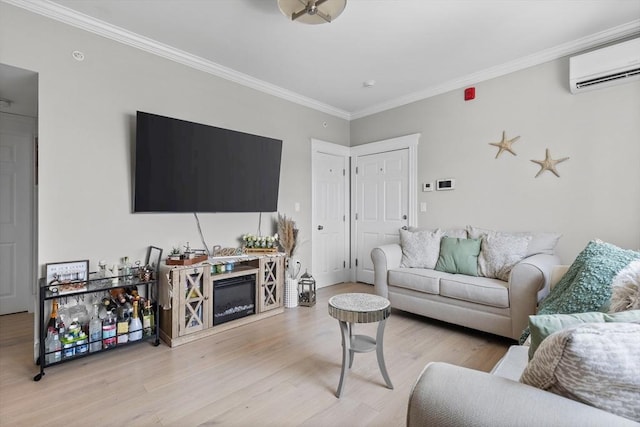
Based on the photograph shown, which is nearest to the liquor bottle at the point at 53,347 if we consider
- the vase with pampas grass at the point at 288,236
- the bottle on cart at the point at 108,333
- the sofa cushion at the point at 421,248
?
the bottle on cart at the point at 108,333

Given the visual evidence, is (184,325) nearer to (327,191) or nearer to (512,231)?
(327,191)

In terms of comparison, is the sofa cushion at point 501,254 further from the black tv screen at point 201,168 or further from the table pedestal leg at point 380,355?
the black tv screen at point 201,168

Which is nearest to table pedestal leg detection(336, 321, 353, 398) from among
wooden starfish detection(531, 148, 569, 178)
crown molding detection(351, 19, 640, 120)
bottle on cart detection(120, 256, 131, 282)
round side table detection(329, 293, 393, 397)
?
round side table detection(329, 293, 393, 397)

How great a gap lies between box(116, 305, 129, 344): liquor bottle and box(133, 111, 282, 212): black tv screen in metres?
0.84

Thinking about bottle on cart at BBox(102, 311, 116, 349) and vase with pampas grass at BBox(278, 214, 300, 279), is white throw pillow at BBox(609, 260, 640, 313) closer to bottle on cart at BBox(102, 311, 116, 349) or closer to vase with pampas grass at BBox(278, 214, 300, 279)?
vase with pampas grass at BBox(278, 214, 300, 279)

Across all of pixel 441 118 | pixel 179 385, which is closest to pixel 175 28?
pixel 179 385

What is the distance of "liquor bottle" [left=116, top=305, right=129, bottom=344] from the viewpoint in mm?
2334

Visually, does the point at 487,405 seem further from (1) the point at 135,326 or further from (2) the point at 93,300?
(2) the point at 93,300

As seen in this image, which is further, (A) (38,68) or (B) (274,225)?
(B) (274,225)

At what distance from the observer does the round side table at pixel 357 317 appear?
1.81 meters

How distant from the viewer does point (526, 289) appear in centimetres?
235

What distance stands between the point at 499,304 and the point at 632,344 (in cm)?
199

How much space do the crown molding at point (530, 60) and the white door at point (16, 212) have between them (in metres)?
4.40

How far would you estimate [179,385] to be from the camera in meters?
1.96
